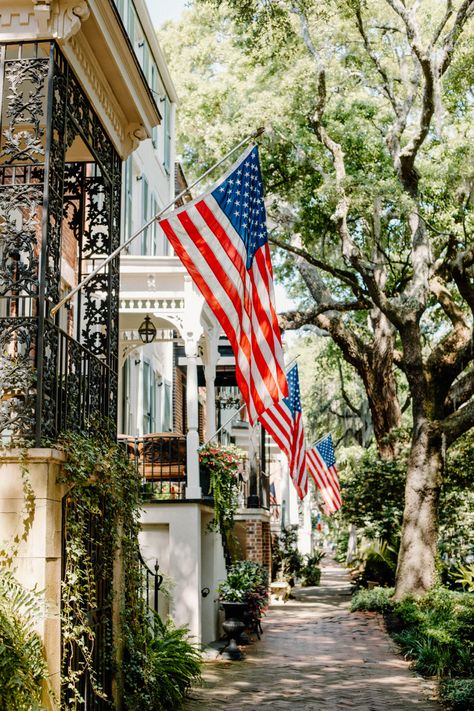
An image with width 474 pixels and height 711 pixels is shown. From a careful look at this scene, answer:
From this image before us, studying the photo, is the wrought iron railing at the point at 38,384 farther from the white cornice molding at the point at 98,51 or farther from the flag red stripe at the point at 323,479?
the flag red stripe at the point at 323,479

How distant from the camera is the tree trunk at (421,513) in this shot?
17.2 m

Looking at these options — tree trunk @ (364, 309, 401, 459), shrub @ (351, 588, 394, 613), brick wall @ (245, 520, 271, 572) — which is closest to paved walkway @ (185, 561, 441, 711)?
shrub @ (351, 588, 394, 613)

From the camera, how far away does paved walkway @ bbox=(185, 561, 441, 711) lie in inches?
393

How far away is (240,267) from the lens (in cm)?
815

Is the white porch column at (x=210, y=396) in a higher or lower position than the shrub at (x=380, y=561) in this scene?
higher

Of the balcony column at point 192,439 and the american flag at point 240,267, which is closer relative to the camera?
the american flag at point 240,267

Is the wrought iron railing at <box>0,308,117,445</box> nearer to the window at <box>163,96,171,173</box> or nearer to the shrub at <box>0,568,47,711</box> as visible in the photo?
the shrub at <box>0,568,47,711</box>

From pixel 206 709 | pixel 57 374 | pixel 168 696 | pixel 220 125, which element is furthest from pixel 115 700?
pixel 220 125

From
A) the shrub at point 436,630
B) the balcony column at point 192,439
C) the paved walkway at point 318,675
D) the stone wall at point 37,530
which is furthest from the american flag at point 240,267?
the balcony column at point 192,439

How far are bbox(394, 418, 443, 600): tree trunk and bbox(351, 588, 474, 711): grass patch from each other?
2.40ft

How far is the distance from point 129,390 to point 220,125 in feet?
25.0

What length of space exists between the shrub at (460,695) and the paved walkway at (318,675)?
0.20 m

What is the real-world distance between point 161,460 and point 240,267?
660cm

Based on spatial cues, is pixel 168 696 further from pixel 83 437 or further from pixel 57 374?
pixel 57 374
